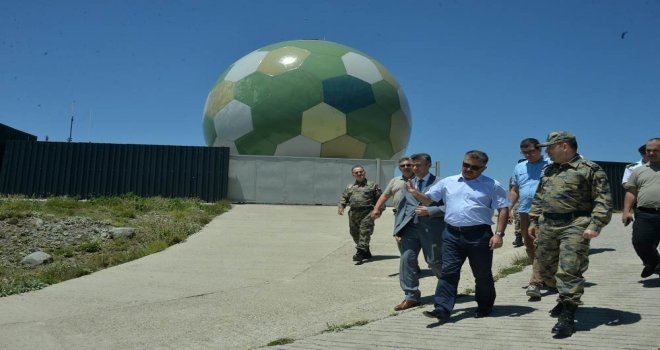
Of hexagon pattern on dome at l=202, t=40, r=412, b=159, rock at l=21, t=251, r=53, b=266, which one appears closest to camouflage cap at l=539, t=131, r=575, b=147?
rock at l=21, t=251, r=53, b=266

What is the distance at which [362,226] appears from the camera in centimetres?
750

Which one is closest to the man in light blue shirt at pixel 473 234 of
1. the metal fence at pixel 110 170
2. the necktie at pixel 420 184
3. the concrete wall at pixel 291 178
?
the necktie at pixel 420 184

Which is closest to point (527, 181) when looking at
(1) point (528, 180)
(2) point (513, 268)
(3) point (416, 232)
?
(1) point (528, 180)

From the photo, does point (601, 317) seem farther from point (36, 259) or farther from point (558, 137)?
point (36, 259)

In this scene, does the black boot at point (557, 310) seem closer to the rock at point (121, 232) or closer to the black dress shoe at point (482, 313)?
the black dress shoe at point (482, 313)

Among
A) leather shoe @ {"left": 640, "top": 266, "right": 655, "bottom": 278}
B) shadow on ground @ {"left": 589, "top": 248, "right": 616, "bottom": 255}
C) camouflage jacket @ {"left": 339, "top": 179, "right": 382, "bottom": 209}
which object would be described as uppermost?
camouflage jacket @ {"left": 339, "top": 179, "right": 382, "bottom": 209}

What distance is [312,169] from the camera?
55.3 ft

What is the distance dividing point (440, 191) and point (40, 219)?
28.0 feet

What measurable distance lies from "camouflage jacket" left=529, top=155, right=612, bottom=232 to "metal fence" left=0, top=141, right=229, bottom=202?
1317 cm

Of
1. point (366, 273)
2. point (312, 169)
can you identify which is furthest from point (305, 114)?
point (366, 273)

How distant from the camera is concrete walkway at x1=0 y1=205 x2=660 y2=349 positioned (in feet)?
12.5

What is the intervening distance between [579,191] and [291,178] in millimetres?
13071

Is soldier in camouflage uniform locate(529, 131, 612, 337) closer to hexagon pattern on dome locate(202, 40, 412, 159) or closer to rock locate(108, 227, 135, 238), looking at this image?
rock locate(108, 227, 135, 238)

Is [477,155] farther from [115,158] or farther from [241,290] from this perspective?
[115,158]
